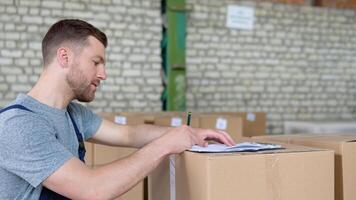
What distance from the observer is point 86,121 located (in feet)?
6.43

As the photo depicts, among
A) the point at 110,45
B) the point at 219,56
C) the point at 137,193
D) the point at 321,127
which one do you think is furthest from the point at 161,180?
the point at 219,56

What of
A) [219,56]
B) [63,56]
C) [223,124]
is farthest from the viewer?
[219,56]

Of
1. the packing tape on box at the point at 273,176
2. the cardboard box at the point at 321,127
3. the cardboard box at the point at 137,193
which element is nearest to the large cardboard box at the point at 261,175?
the packing tape on box at the point at 273,176

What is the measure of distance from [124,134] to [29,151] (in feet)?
2.14

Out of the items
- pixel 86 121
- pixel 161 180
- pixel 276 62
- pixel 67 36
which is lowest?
pixel 161 180

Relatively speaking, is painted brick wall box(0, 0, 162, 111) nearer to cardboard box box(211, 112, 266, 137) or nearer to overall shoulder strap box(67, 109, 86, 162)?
cardboard box box(211, 112, 266, 137)

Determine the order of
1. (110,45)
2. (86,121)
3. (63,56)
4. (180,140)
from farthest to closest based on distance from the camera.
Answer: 1. (110,45)
2. (86,121)
3. (63,56)
4. (180,140)

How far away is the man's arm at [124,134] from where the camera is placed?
192cm

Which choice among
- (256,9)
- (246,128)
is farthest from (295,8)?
(246,128)

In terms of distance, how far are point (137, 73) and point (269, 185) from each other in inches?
138

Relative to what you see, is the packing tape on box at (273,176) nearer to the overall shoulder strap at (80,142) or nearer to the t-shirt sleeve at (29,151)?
the t-shirt sleeve at (29,151)

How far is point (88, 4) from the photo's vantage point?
455 cm

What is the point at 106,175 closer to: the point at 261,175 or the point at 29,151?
the point at 29,151

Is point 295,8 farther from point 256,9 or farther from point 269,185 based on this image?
point 269,185
